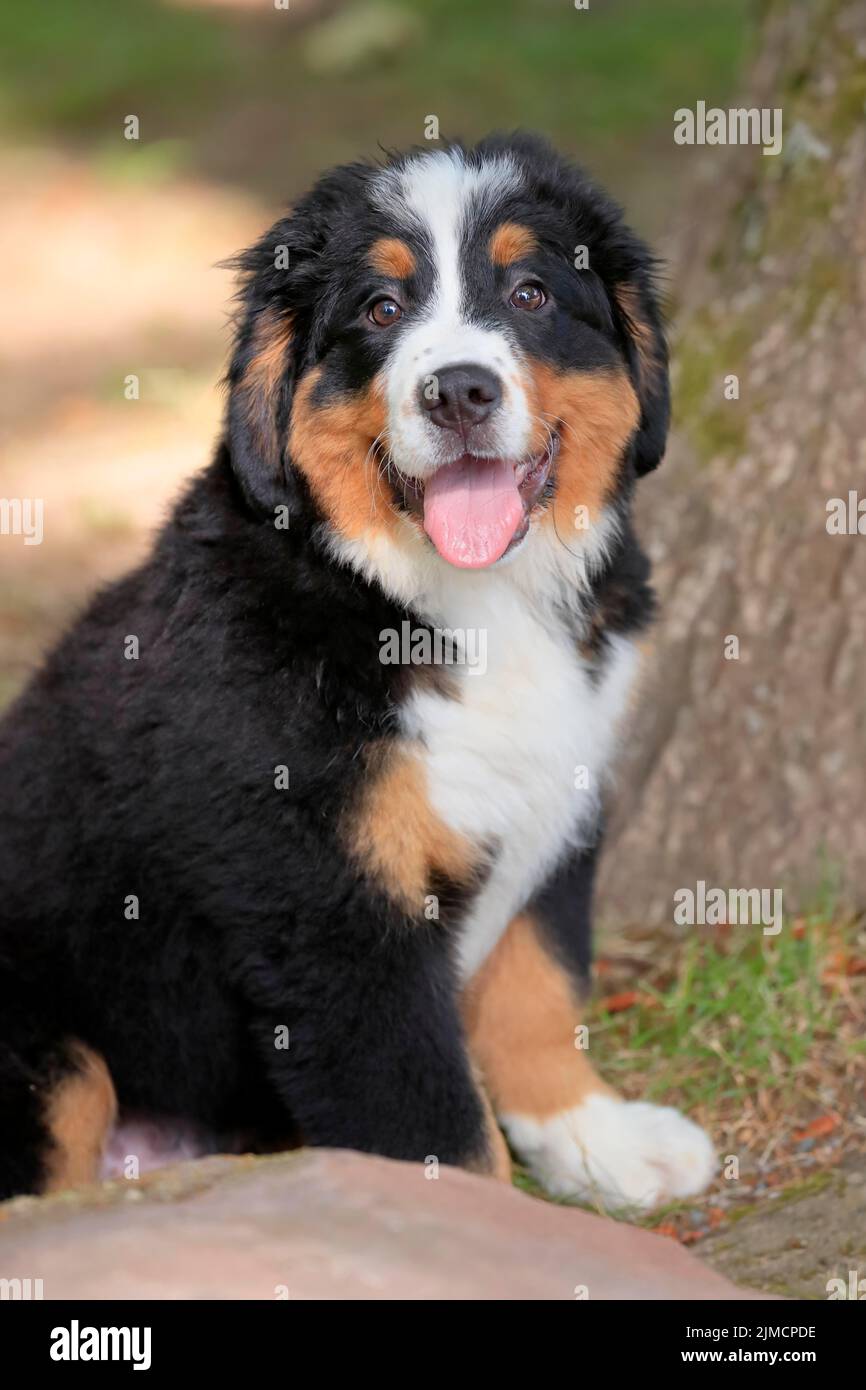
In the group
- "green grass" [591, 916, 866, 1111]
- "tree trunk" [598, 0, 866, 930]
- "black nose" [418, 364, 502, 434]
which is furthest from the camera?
"tree trunk" [598, 0, 866, 930]

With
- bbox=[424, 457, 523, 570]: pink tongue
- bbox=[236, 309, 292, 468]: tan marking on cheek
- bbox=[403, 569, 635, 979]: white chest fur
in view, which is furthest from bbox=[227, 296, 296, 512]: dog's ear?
bbox=[403, 569, 635, 979]: white chest fur

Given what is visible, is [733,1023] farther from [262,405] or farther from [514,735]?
[262,405]

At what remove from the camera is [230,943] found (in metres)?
3.34

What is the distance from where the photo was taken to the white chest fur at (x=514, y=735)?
3.30m

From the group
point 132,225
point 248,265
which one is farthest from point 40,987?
point 132,225

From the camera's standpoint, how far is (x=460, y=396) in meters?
3.07

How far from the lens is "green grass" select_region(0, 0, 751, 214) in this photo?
10266 millimetres

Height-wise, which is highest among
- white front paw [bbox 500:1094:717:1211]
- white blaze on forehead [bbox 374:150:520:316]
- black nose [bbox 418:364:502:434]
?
white blaze on forehead [bbox 374:150:520:316]

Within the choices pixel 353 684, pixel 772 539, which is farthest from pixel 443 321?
pixel 772 539

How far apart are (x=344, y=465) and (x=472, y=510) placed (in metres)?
0.26

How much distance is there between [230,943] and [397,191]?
146 centimetres

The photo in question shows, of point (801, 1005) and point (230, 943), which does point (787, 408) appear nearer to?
point (801, 1005)

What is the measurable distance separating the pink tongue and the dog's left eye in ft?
1.00

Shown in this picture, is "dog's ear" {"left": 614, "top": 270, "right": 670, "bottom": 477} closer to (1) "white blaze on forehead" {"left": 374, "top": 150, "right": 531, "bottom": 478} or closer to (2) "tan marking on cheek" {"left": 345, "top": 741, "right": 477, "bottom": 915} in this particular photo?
(1) "white blaze on forehead" {"left": 374, "top": 150, "right": 531, "bottom": 478}
